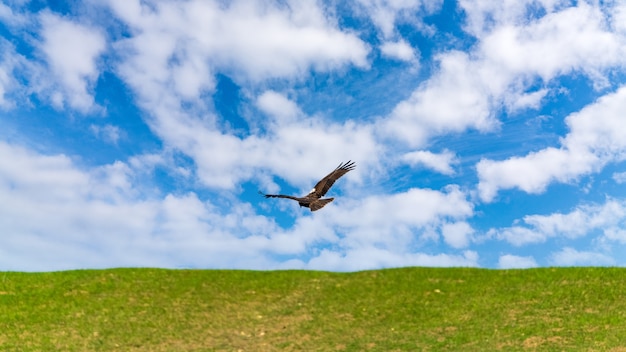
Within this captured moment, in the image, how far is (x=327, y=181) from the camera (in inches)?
958

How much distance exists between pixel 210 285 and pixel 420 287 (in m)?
9.44

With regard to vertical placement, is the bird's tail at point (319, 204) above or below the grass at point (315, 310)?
above

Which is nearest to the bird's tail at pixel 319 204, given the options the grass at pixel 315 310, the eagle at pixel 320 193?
the eagle at pixel 320 193

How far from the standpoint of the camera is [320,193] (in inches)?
942

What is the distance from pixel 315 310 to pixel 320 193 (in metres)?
4.75

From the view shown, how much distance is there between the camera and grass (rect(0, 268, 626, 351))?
2123 cm

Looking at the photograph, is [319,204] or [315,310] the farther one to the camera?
[315,310]

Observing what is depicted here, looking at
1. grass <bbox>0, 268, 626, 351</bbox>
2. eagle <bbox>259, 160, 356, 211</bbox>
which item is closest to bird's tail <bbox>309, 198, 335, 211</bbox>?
eagle <bbox>259, 160, 356, 211</bbox>

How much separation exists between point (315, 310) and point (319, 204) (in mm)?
4552

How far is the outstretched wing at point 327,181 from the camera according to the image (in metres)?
23.7

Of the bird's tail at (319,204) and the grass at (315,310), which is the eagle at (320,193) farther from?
the grass at (315,310)

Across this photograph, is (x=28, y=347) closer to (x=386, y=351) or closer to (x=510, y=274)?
(x=386, y=351)

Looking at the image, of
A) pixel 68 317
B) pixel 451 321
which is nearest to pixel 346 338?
pixel 451 321

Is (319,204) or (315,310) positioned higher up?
(319,204)
